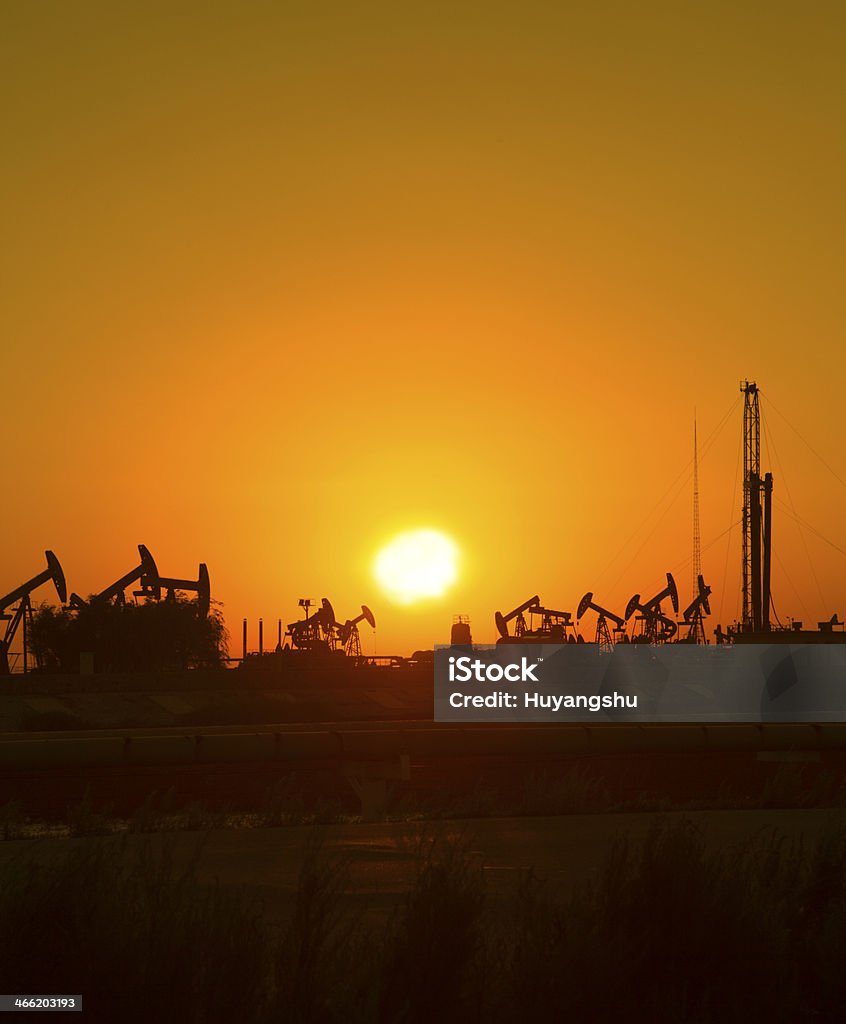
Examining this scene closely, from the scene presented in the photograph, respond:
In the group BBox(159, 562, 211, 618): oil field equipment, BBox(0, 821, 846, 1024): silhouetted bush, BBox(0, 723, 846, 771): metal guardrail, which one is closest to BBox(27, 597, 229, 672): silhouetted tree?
BBox(159, 562, 211, 618): oil field equipment

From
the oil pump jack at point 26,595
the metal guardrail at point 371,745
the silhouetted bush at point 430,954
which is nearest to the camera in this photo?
the silhouetted bush at point 430,954

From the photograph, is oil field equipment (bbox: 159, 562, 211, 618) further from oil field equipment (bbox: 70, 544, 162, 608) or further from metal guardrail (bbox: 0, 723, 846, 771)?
metal guardrail (bbox: 0, 723, 846, 771)

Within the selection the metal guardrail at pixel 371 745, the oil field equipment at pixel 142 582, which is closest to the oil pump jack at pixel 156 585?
the oil field equipment at pixel 142 582

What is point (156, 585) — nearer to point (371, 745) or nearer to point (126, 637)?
point (126, 637)

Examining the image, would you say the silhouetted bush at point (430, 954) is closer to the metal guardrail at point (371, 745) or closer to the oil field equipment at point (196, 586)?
the metal guardrail at point (371, 745)

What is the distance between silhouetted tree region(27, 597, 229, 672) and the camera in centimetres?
8881

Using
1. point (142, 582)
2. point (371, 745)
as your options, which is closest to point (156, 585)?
point (142, 582)

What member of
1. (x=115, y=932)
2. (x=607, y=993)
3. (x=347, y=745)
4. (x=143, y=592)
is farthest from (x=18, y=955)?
(x=143, y=592)

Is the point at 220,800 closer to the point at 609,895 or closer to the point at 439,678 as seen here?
the point at 609,895

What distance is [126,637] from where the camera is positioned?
88938 mm

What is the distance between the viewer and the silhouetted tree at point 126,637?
8881 centimetres

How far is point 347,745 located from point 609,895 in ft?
37.0

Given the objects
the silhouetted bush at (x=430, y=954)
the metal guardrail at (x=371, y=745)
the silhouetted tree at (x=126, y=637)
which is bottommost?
the silhouetted bush at (x=430, y=954)

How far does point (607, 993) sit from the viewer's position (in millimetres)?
7492
